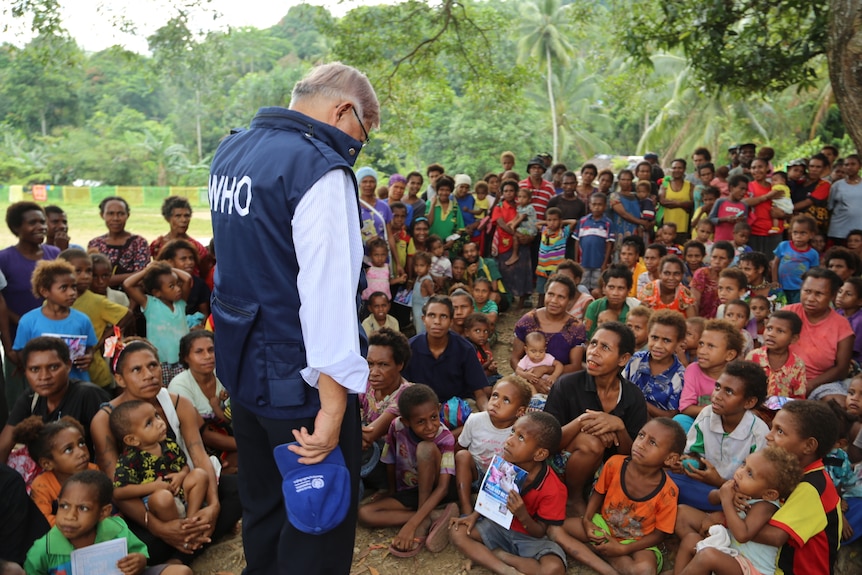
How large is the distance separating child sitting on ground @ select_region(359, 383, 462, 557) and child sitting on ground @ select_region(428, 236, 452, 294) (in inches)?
118

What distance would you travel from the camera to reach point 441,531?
10.5 ft

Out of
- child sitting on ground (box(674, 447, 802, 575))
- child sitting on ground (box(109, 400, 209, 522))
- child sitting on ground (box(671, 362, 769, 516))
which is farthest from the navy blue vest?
child sitting on ground (box(671, 362, 769, 516))

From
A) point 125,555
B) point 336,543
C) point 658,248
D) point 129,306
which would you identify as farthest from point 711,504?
point 129,306

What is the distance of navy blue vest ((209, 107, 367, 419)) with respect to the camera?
5.49ft

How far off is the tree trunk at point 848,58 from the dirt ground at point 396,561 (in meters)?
2.35

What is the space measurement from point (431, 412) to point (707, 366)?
5.11 feet

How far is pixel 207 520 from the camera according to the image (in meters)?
3.06

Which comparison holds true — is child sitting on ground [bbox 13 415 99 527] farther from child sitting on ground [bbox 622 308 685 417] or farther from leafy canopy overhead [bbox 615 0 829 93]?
leafy canopy overhead [bbox 615 0 829 93]

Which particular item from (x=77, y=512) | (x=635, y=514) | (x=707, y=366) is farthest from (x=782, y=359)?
(x=77, y=512)

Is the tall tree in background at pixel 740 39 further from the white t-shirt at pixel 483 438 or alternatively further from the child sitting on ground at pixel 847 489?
the white t-shirt at pixel 483 438

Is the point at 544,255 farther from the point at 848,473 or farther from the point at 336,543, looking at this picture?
the point at 336,543

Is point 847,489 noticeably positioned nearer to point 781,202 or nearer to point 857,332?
point 857,332

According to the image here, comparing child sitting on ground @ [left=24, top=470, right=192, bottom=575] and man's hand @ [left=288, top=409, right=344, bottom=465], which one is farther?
child sitting on ground @ [left=24, top=470, right=192, bottom=575]

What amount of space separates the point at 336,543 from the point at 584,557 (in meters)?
1.55
